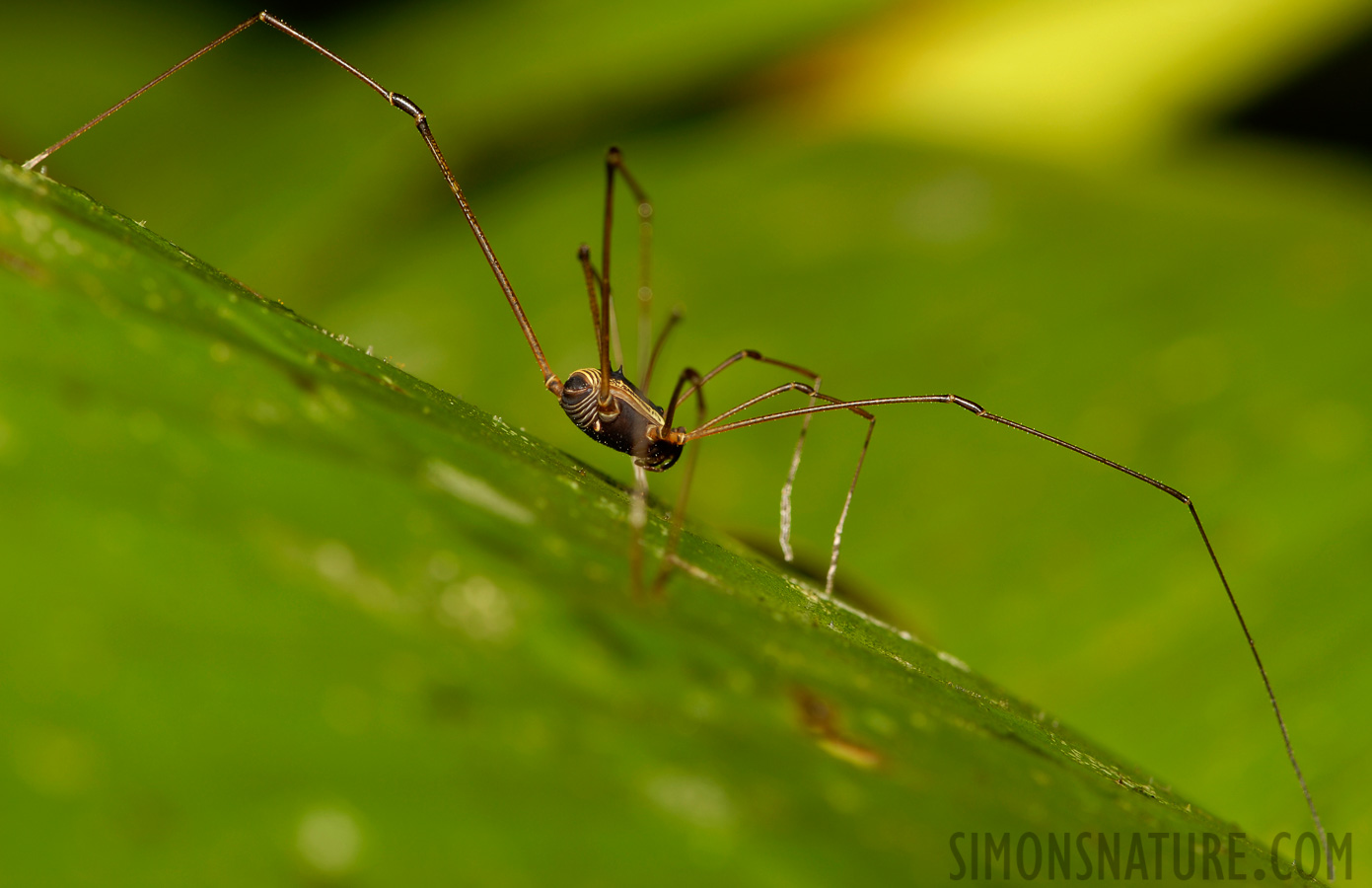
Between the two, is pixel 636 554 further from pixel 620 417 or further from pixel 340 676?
pixel 620 417

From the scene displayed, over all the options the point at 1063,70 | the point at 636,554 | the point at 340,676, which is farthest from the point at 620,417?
the point at 1063,70

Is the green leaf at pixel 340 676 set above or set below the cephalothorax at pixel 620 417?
below

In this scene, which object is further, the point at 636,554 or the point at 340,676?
the point at 636,554

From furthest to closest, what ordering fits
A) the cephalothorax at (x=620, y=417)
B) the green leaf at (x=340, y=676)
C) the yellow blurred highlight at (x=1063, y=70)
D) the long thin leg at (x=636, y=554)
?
the yellow blurred highlight at (x=1063, y=70) < the cephalothorax at (x=620, y=417) < the long thin leg at (x=636, y=554) < the green leaf at (x=340, y=676)

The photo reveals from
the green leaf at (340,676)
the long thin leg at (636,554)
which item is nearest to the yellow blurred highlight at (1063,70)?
the long thin leg at (636,554)

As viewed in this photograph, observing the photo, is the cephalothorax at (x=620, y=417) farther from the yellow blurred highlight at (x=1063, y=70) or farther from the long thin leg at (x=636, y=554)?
the yellow blurred highlight at (x=1063, y=70)

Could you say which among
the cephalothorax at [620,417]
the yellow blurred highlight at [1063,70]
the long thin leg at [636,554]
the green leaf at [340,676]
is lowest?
the green leaf at [340,676]

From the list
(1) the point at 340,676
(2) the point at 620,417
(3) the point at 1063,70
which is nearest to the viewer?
(1) the point at 340,676

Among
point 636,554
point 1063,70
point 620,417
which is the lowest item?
point 636,554
